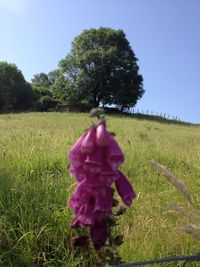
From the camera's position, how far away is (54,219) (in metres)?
3.79

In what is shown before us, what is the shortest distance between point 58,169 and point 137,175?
1.12 metres

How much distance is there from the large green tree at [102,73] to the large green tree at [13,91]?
511cm

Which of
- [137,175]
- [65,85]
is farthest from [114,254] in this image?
[65,85]

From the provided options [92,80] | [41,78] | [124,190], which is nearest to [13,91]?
[92,80]

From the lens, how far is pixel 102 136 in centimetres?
150

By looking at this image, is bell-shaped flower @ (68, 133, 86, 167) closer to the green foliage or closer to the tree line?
the tree line

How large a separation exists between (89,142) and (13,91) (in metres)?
63.1

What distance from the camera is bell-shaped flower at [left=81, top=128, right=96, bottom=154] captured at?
1.54 meters

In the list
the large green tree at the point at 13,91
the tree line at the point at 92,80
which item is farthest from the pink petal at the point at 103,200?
the large green tree at the point at 13,91

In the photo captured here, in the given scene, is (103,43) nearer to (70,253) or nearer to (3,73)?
(3,73)

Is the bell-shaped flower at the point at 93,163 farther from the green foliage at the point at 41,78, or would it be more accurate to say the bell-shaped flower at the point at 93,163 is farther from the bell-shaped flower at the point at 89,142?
the green foliage at the point at 41,78

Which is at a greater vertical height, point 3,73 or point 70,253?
point 3,73

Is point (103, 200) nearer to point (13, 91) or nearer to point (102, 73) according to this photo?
point (102, 73)

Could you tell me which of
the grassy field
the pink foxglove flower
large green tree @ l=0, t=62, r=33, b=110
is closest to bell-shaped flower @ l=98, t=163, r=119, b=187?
the pink foxglove flower
